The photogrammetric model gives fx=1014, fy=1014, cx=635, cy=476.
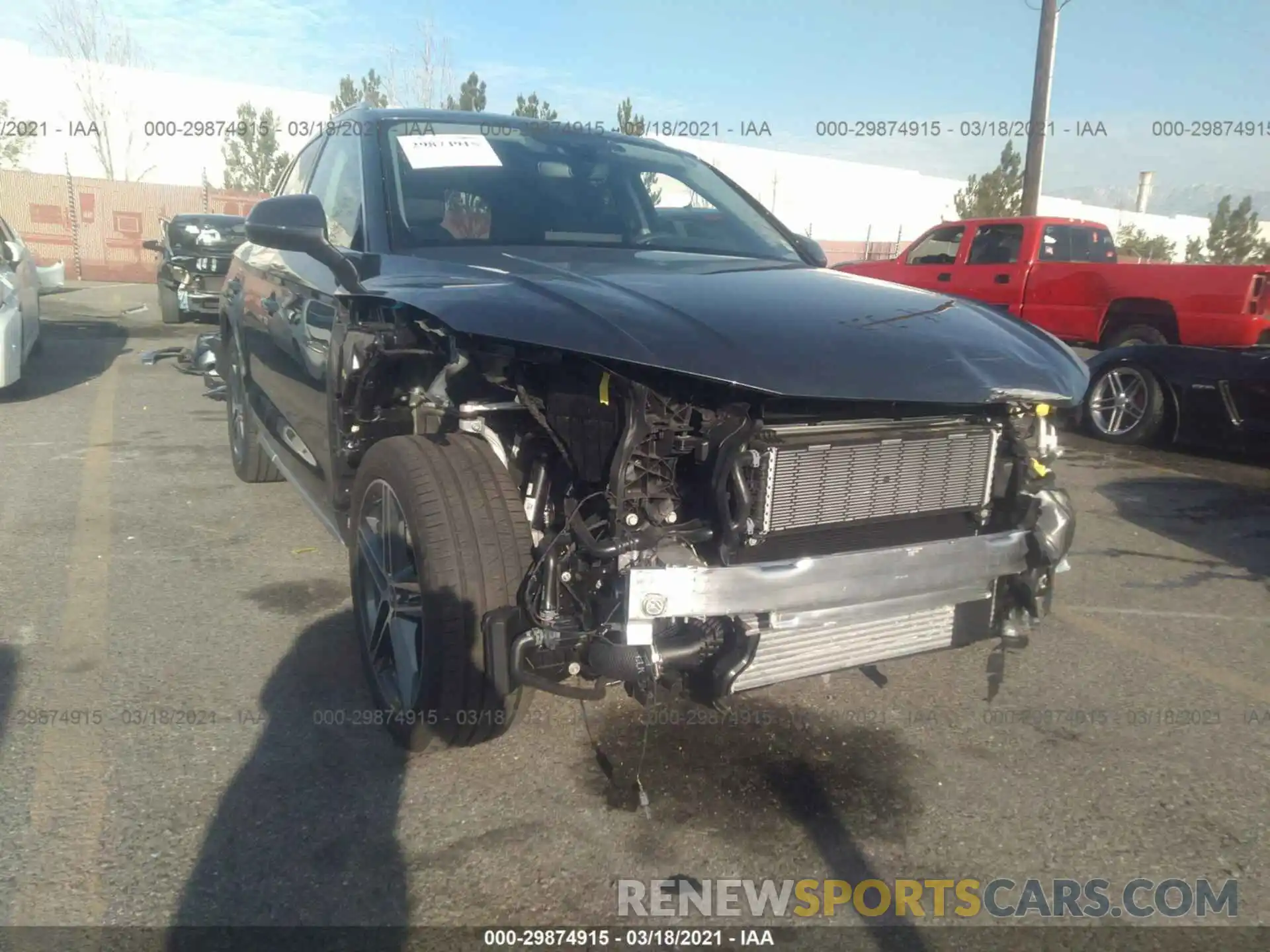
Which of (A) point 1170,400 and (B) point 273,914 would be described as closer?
(B) point 273,914

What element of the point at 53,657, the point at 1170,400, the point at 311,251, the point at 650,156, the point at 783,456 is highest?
the point at 650,156

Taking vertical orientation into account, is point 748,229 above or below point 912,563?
above

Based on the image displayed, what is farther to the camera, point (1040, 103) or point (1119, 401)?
point (1040, 103)

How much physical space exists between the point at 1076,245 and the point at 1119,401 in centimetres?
496

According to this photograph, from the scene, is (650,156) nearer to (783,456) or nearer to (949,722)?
(783,456)

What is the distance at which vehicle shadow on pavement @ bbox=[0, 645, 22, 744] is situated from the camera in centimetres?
318

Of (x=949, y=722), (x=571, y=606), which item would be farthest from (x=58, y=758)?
(x=949, y=722)

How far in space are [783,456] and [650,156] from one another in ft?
7.28

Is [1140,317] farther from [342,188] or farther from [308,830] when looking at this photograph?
[308,830]

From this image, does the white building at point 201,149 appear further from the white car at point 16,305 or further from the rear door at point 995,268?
the white car at point 16,305

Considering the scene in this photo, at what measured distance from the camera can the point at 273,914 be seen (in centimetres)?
233

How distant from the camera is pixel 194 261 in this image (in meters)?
14.1

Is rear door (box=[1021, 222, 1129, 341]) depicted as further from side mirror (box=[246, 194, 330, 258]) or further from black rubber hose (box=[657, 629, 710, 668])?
black rubber hose (box=[657, 629, 710, 668])

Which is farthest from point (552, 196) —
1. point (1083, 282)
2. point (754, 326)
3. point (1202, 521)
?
point (1083, 282)
